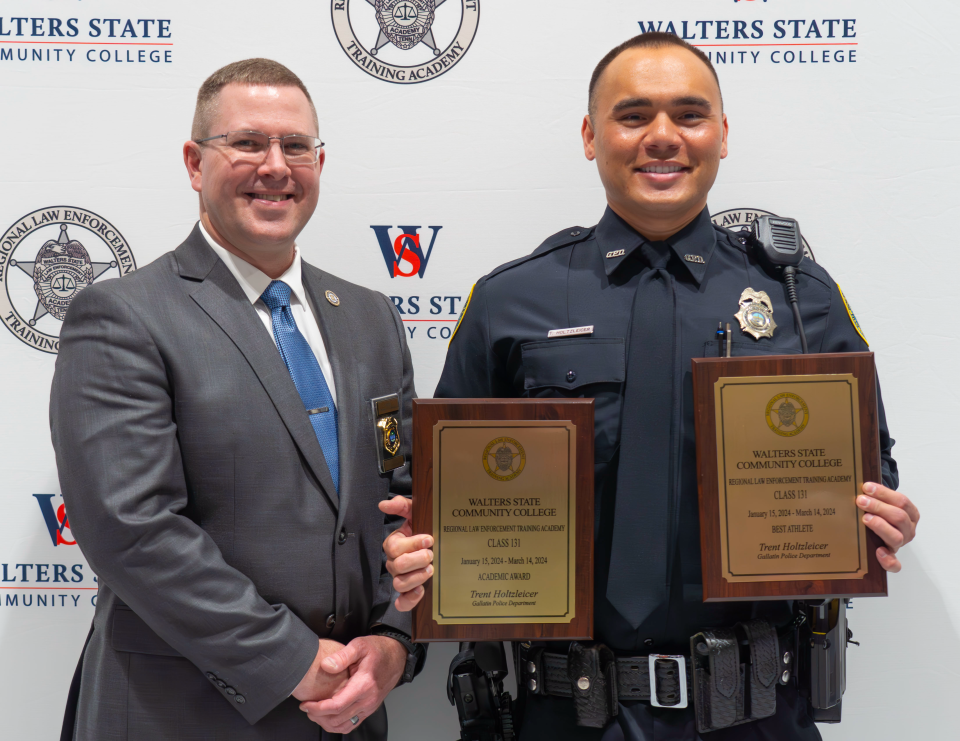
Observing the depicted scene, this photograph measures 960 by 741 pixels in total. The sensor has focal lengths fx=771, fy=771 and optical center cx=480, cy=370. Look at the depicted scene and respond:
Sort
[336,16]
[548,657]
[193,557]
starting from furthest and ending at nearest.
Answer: [336,16]
[548,657]
[193,557]

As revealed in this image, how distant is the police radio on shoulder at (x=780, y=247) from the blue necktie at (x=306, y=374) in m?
0.99

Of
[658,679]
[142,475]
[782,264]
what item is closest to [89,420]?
[142,475]

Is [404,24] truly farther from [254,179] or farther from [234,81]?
[254,179]

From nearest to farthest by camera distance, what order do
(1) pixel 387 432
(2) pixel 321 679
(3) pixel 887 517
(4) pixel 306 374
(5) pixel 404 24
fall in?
1. (3) pixel 887 517
2. (2) pixel 321 679
3. (4) pixel 306 374
4. (1) pixel 387 432
5. (5) pixel 404 24

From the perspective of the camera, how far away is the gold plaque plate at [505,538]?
143 centimetres

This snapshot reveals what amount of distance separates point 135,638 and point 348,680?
0.43m

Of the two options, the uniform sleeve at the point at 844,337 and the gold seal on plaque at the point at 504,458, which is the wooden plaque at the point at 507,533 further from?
the uniform sleeve at the point at 844,337

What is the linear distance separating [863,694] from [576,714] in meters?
1.12

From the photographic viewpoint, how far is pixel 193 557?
4.67ft

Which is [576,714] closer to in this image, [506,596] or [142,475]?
[506,596]

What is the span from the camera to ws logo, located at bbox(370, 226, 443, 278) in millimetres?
2164

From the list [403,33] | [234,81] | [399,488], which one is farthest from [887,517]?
[403,33]

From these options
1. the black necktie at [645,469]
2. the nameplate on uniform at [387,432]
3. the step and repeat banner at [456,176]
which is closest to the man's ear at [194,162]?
the step and repeat banner at [456,176]

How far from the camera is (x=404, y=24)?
2.12 m
